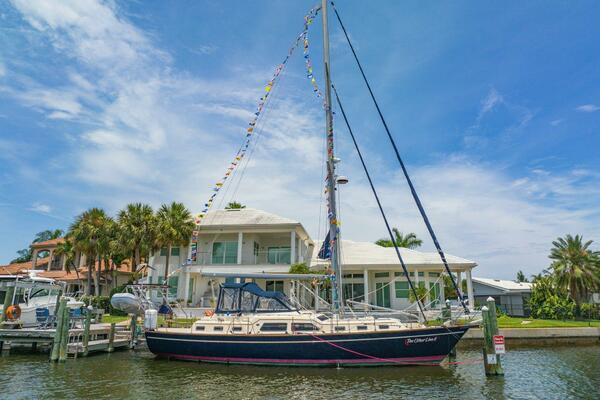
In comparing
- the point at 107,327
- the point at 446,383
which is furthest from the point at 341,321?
the point at 107,327

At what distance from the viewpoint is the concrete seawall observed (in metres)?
21.8

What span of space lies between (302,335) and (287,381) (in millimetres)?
2029

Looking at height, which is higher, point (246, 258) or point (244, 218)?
point (244, 218)

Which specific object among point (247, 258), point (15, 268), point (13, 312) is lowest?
point (13, 312)

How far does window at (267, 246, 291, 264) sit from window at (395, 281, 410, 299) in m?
8.85

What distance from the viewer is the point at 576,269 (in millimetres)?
33719

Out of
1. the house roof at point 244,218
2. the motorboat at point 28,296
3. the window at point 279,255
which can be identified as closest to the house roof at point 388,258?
the window at point 279,255

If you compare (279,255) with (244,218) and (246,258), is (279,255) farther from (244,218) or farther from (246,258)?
(244,218)

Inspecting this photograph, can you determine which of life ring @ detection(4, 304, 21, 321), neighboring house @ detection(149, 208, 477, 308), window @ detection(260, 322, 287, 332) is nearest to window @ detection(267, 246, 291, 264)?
neighboring house @ detection(149, 208, 477, 308)

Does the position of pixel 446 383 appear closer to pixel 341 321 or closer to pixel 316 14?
pixel 341 321

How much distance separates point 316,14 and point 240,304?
14440 millimetres

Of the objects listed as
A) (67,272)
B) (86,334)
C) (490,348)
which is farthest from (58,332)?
(67,272)

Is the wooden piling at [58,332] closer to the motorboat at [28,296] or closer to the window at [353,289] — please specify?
the motorboat at [28,296]

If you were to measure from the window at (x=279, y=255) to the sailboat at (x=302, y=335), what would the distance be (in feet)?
47.3
